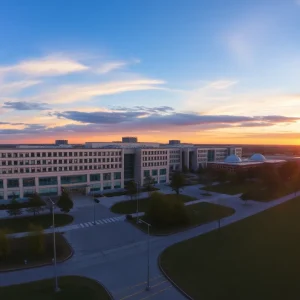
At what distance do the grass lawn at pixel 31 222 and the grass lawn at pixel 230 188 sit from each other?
41.5 metres

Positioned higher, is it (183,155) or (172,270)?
(183,155)

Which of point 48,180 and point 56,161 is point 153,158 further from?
point 48,180

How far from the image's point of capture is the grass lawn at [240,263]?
2223cm

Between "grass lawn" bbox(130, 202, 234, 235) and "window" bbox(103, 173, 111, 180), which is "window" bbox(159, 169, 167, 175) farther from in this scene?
"grass lawn" bbox(130, 202, 234, 235)

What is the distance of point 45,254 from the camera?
29.2 metres

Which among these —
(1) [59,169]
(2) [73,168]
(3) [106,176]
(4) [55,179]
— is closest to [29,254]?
(4) [55,179]

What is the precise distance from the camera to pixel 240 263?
27016mm

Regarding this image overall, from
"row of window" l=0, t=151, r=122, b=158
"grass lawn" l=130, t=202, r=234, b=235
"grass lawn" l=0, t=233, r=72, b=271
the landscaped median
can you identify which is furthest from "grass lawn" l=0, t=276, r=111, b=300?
"row of window" l=0, t=151, r=122, b=158

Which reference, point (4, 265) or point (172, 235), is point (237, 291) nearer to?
point (172, 235)

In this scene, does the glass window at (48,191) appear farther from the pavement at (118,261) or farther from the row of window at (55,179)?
the pavement at (118,261)

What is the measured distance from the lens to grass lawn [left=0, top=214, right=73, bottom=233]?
1556 inches

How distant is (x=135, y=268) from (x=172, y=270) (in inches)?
152

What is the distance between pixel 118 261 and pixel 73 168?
42.3 meters

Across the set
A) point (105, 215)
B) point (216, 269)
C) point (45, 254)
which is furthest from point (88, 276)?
point (105, 215)
